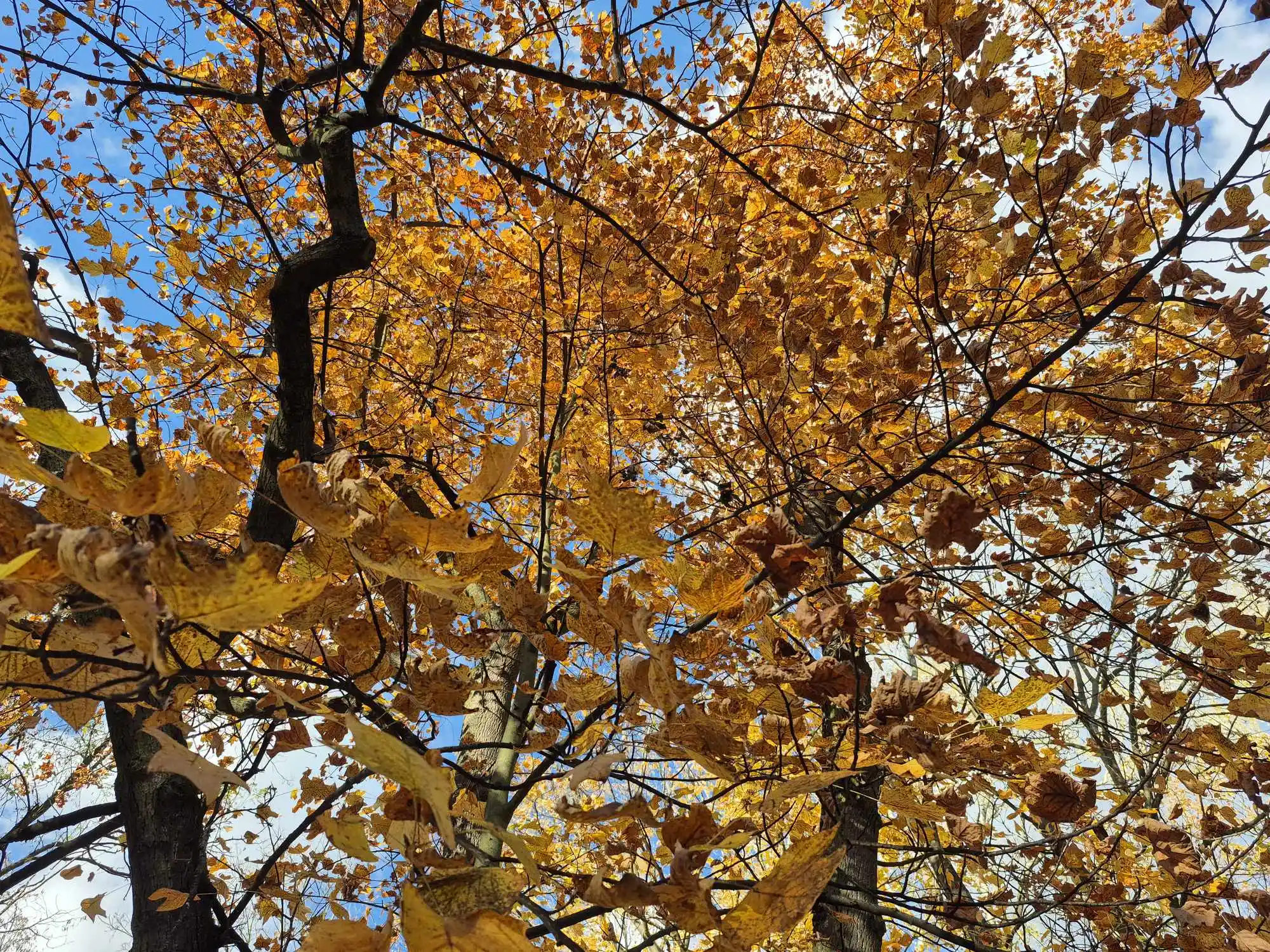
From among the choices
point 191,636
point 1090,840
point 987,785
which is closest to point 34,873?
point 191,636

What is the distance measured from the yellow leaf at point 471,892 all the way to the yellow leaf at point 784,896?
0.32m

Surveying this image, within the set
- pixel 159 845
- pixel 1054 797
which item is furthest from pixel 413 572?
pixel 159 845

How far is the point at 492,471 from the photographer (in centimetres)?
93

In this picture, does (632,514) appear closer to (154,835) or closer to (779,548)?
(779,548)

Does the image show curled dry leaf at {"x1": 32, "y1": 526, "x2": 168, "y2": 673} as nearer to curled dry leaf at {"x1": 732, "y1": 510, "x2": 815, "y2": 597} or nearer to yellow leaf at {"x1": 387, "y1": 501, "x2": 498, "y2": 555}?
yellow leaf at {"x1": 387, "y1": 501, "x2": 498, "y2": 555}

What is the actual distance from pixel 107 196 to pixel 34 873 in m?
3.66

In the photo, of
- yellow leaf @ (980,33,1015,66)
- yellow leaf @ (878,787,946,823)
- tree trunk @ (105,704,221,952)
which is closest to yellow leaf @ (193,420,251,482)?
yellow leaf @ (878,787,946,823)

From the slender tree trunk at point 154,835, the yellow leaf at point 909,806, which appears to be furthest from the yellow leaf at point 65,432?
the slender tree trunk at point 154,835

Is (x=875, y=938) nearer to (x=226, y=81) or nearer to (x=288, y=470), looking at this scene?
(x=288, y=470)

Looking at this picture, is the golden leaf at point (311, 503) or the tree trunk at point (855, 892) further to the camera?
the tree trunk at point (855, 892)

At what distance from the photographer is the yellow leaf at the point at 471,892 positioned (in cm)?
83

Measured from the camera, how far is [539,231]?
493 centimetres

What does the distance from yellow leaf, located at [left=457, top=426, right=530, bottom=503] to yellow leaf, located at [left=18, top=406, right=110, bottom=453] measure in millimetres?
396

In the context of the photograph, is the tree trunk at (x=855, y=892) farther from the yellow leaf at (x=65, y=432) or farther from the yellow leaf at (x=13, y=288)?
the yellow leaf at (x=13, y=288)
